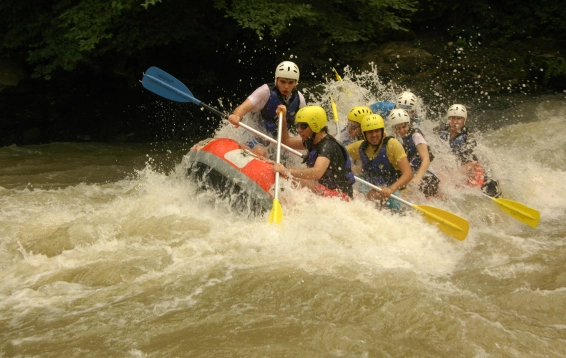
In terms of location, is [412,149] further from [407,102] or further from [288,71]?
[288,71]

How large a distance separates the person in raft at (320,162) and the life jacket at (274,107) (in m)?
0.98

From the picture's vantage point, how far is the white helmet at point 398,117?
6.29 m

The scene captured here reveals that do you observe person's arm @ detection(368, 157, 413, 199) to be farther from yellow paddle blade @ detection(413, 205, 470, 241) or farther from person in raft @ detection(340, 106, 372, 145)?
person in raft @ detection(340, 106, 372, 145)

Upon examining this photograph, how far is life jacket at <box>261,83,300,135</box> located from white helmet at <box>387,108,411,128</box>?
102cm

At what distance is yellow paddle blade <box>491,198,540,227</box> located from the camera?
6.01 m

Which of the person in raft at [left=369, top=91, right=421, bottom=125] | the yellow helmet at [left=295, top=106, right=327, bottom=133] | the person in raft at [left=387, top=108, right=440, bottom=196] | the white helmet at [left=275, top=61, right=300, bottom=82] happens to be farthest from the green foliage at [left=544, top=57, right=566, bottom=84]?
the yellow helmet at [left=295, top=106, right=327, bottom=133]

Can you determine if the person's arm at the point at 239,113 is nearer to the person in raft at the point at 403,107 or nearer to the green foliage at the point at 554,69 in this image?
the person in raft at the point at 403,107

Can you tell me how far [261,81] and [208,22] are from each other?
5.07 feet

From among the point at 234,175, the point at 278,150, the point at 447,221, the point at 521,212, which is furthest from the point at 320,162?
the point at 521,212

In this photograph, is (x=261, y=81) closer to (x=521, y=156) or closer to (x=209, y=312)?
(x=521, y=156)

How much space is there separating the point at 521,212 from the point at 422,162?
1.12 metres

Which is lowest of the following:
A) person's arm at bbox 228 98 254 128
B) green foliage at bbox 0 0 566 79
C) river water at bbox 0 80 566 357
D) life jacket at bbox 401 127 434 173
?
river water at bbox 0 80 566 357

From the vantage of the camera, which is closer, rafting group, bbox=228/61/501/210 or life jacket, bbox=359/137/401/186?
rafting group, bbox=228/61/501/210

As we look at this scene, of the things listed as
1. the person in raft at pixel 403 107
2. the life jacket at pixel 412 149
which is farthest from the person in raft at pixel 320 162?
the person in raft at pixel 403 107
